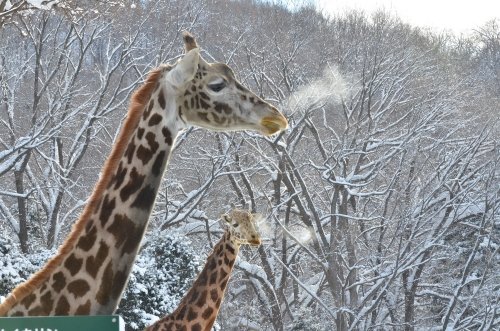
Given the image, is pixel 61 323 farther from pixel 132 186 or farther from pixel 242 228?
pixel 242 228

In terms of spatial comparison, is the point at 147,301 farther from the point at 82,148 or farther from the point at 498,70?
the point at 498,70

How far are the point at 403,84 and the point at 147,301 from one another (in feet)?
35.1

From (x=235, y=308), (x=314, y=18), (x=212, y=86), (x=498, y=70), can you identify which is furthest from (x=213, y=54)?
(x=212, y=86)

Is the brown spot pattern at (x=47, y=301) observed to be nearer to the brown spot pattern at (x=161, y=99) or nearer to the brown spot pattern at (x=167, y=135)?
the brown spot pattern at (x=167, y=135)

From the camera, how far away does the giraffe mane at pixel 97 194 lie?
2.92m

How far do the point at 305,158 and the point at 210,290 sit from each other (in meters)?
14.1

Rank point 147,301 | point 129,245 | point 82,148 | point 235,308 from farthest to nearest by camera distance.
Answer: point 235,308
point 82,148
point 147,301
point 129,245

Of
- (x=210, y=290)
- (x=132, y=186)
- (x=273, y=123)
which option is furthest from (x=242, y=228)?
(x=132, y=186)

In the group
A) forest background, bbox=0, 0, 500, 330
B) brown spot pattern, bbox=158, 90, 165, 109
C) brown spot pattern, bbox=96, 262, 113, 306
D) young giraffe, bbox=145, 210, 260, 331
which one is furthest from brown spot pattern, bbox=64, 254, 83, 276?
forest background, bbox=0, 0, 500, 330

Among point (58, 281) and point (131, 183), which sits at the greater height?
point (131, 183)

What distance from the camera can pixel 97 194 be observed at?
3.01 metres

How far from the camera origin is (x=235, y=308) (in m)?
17.9

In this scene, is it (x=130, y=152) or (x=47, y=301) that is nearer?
(x=47, y=301)

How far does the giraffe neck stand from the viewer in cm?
596
